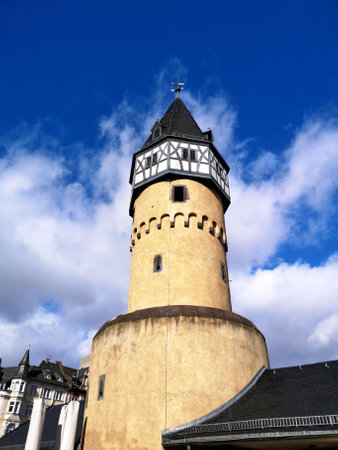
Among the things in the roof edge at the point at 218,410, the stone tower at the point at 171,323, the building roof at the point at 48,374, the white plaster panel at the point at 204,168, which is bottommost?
the roof edge at the point at 218,410

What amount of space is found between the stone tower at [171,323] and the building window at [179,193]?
0.06m

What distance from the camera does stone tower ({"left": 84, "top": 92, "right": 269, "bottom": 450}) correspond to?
43.3ft

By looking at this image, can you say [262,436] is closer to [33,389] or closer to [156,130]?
[156,130]

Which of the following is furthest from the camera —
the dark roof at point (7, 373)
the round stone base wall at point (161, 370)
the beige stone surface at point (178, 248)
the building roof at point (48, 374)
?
the building roof at point (48, 374)

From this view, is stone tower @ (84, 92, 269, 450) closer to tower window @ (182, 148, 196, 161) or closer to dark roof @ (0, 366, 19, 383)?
tower window @ (182, 148, 196, 161)

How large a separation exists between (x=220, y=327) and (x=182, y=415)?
368cm

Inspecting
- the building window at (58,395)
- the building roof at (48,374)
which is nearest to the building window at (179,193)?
the building roof at (48,374)

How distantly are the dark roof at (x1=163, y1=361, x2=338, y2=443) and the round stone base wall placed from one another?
1.47 ft

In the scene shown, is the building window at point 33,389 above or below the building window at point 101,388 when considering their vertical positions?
above

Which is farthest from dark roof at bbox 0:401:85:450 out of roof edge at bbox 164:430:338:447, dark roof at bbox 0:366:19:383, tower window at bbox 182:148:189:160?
dark roof at bbox 0:366:19:383

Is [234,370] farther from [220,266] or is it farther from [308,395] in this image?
[220,266]

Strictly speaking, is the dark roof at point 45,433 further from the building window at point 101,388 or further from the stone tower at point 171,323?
the stone tower at point 171,323

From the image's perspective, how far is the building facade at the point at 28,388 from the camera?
145 feet

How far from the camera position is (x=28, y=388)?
155 ft
